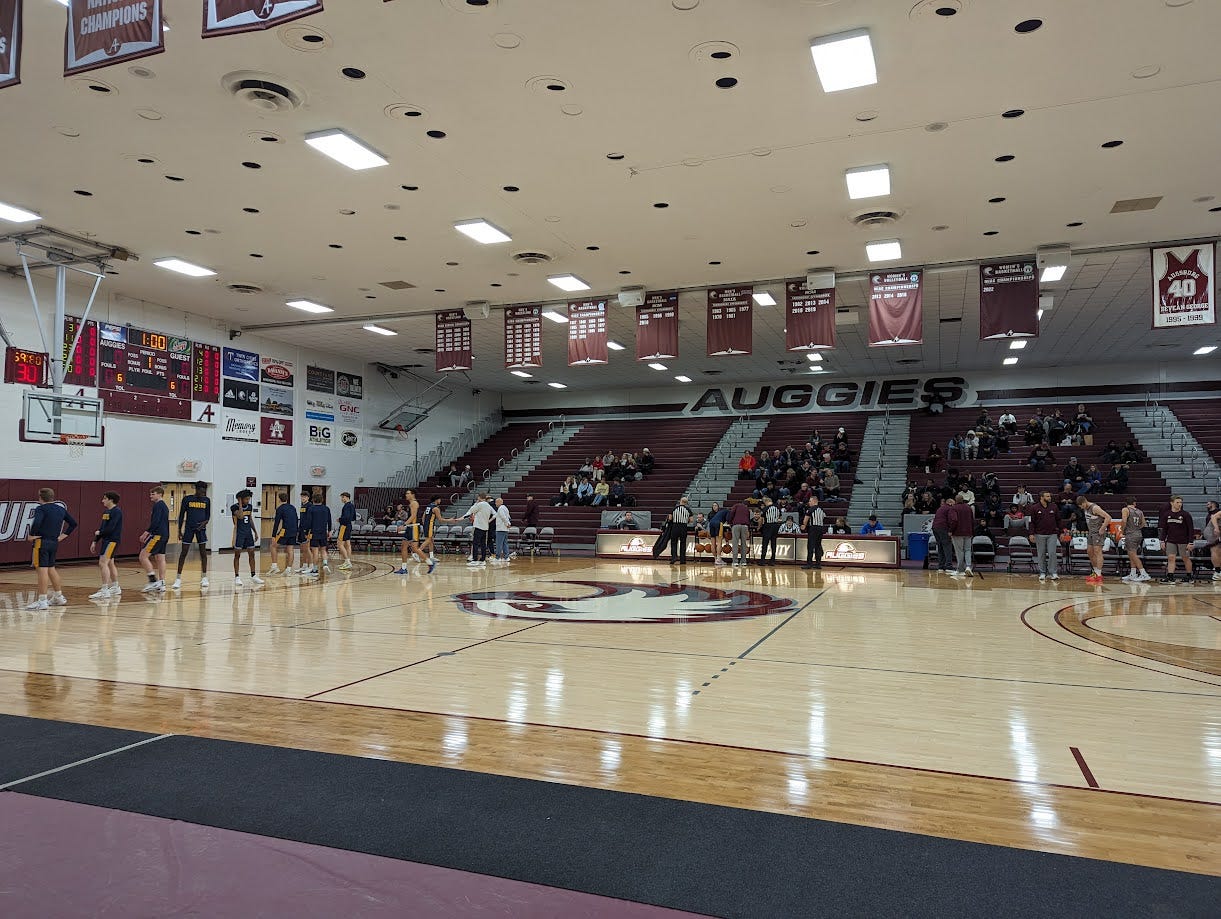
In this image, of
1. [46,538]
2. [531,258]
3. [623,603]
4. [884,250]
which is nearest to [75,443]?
[46,538]

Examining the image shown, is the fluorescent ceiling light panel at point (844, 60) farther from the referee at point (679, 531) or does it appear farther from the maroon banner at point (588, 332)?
the referee at point (679, 531)

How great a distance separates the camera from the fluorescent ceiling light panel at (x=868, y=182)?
10008 millimetres

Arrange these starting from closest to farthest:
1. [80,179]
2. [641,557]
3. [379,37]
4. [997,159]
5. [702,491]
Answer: [379,37]
[997,159]
[80,179]
[641,557]
[702,491]

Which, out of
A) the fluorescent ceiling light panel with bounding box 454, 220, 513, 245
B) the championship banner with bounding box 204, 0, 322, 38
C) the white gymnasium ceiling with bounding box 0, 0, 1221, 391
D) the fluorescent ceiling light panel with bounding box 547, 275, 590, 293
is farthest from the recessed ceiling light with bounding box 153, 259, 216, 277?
the championship banner with bounding box 204, 0, 322, 38

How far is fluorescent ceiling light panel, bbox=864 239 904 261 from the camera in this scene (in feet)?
41.7

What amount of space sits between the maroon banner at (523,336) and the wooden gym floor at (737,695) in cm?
612

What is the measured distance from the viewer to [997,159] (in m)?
9.61

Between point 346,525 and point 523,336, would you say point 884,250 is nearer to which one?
point 523,336

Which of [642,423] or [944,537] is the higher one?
[642,423]

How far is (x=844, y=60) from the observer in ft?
24.5

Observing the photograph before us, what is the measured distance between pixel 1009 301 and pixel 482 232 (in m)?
8.55

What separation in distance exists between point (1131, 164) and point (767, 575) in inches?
345

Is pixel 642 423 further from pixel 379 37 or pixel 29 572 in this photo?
pixel 379 37

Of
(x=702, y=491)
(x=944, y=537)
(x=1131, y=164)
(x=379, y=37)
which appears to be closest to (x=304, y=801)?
(x=379, y=37)
